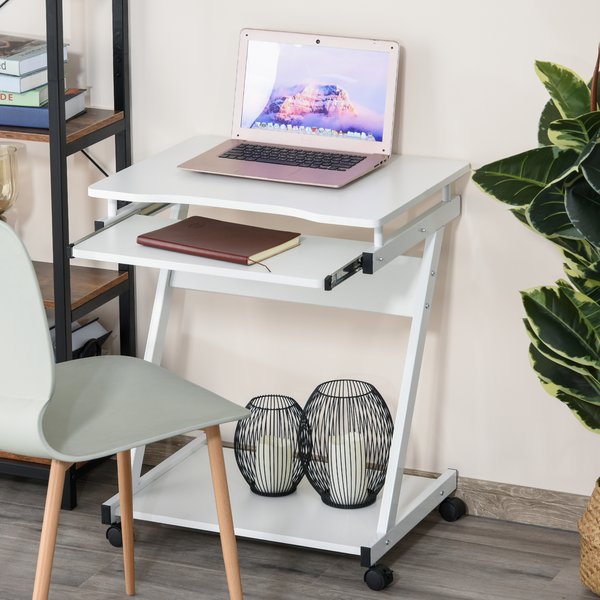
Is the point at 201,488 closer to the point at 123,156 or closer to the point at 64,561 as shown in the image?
the point at 64,561

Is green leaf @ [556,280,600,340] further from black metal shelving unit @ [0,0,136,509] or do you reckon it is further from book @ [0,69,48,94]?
book @ [0,69,48,94]

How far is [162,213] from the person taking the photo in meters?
2.78

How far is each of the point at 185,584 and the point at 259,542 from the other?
234 mm

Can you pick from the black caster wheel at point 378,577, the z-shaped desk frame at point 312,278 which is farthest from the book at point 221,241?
the black caster wheel at point 378,577

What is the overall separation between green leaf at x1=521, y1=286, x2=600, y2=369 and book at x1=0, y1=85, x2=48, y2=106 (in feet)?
3.61

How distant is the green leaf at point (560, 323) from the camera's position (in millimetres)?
2152

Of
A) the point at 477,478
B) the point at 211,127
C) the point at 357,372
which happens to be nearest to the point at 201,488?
the point at 357,372

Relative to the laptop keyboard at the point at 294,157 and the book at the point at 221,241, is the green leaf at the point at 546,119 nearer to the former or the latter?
the laptop keyboard at the point at 294,157

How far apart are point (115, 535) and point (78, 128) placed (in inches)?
33.9

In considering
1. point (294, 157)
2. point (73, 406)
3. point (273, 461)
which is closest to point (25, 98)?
point (294, 157)

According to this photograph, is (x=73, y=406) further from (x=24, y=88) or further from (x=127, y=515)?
(x=24, y=88)

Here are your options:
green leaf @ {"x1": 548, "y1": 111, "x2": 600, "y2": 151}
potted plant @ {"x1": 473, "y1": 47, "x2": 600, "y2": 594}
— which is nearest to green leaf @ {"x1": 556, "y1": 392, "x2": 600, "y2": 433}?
potted plant @ {"x1": 473, "y1": 47, "x2": 600, "y2": 594}

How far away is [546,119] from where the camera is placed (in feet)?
7.41

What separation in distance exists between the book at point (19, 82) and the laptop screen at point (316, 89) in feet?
1.45
